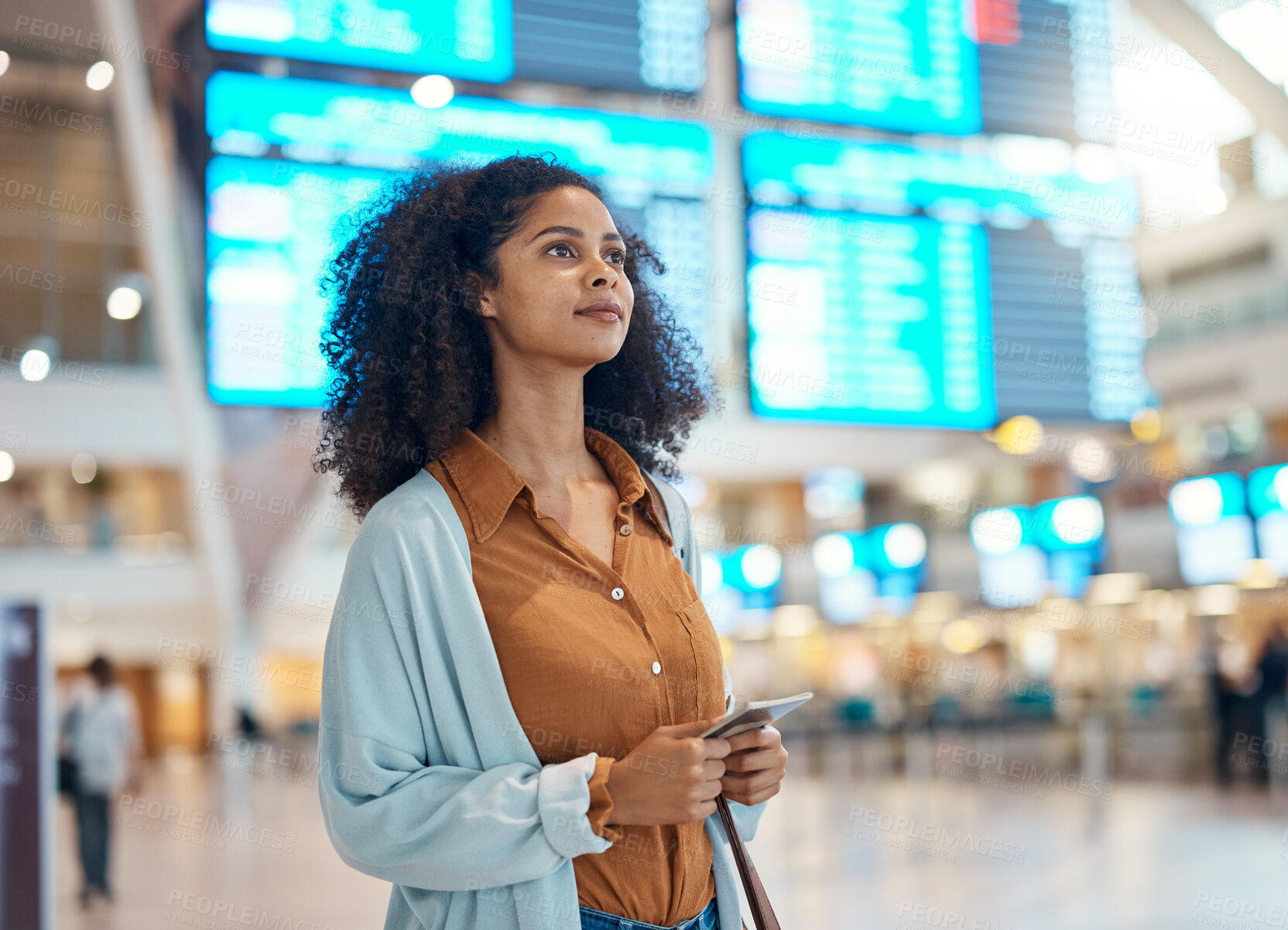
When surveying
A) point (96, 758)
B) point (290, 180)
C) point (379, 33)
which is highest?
point (379, 33)

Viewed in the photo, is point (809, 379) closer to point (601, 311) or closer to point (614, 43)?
point (614, 43)

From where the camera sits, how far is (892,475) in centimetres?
2931

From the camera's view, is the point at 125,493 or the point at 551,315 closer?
the point at 551,315

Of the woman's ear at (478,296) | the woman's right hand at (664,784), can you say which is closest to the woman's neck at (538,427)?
the woman's ear at (478,296)

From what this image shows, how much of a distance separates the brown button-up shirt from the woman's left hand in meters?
0.10

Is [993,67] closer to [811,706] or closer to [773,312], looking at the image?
[773,312]

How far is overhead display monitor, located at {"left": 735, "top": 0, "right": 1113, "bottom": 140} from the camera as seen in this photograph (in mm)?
4695

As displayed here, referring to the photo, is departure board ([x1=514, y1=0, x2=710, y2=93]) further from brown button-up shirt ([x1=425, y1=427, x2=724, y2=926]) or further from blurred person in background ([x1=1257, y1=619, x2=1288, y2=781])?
blurred person in background ([x1=1257, y1=619, x2=1288, y2=781])

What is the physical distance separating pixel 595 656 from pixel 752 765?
0.25 meters

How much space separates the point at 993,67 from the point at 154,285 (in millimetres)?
5028

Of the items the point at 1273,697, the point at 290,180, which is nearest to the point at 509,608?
the point at 290,180

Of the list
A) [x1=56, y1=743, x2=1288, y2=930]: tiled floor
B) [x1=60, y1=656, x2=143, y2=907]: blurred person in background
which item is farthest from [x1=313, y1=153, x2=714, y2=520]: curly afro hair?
[x1=60, y1=656, x2=143, y2=907]: blurred person in background

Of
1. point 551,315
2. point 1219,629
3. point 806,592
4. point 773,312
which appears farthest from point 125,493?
point 551,315

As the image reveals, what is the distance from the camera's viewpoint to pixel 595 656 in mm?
1550
